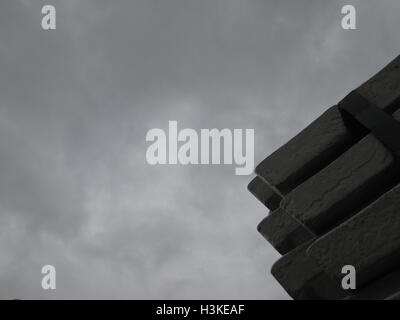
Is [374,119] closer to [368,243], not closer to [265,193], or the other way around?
[368,243]

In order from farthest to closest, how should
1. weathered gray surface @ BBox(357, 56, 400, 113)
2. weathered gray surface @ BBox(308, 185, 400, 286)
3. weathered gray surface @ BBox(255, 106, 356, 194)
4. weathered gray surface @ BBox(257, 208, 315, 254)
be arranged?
weathered gray surface @ BBox(257, 208, 315, 254), weathered gray surface @ BBox(255, 106, 356, 194), weathered gray surface @ BBox(357, 56, 400, 113), weathered gray surface @ BBox(308, 185, 400, 286)

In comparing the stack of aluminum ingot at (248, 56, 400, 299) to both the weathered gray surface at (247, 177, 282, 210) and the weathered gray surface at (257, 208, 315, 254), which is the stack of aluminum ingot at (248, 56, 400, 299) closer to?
the weathered gray surface at (257, 208, 315, 254)

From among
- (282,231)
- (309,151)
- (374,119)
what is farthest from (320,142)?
(282,231)

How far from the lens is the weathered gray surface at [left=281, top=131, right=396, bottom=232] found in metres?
2.15

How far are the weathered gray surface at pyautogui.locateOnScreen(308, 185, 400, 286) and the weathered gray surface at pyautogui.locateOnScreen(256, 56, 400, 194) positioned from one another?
57 cm

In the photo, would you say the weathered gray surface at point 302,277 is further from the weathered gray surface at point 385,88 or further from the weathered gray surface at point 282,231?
the weathered gray surface at point 385,88

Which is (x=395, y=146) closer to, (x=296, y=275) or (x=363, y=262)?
(x=363, y=262)

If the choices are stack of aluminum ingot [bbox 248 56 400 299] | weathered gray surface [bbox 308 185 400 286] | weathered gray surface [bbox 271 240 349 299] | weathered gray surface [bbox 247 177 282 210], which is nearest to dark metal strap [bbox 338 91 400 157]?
stack of aluminum ingot [bbox 248 56 400 299]

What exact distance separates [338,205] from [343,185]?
0.12 metres

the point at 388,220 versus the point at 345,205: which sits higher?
the point at 345,205

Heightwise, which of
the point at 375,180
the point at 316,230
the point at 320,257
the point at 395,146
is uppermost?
the point at 395,146
